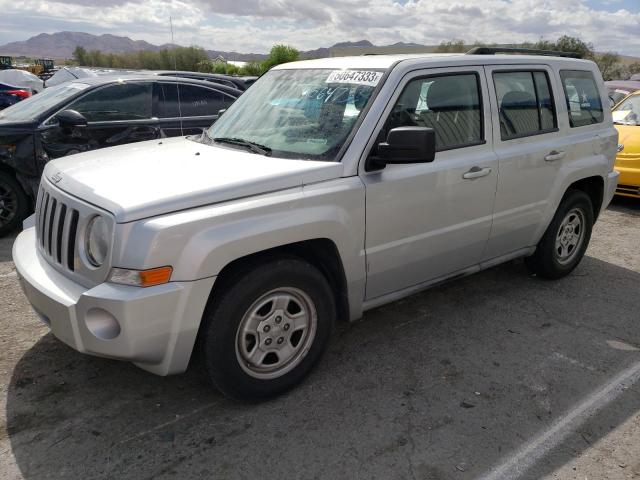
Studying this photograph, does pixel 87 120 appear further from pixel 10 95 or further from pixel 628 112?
pixel 10 95

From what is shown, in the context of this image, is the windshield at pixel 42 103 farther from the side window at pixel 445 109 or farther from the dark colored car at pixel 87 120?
the side window at pixel 445 109

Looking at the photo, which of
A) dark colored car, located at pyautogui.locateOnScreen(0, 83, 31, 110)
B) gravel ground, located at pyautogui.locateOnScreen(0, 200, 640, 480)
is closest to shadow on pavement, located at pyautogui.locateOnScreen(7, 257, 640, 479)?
gravel ground, located at pyautogui.locateOnScreen(0, 200, 640, 480)

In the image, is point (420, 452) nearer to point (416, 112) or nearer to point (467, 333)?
point (467, 333)

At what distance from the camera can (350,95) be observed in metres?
3.49

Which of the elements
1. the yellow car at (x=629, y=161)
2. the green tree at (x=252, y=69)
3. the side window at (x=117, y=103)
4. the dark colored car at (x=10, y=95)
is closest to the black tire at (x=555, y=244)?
the yellow car at (x=629, y=161)

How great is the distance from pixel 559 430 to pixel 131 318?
7.51 feet

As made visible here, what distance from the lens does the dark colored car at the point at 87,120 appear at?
596 centimetres

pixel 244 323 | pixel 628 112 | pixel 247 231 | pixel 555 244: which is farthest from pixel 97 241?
pixel 628 112

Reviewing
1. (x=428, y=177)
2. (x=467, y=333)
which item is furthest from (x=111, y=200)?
(x=467, y=333)

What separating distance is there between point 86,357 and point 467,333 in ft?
8.66

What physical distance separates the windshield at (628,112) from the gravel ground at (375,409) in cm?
566

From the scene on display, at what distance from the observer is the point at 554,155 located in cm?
445

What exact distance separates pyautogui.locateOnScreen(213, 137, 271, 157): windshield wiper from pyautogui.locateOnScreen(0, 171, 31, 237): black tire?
3.34 metres

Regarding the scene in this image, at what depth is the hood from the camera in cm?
268
